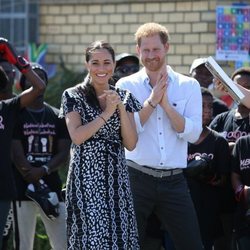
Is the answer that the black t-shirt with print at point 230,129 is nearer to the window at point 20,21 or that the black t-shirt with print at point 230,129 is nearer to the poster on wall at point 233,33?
the poster on wall at point 233,33

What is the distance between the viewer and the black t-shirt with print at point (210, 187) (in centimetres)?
738

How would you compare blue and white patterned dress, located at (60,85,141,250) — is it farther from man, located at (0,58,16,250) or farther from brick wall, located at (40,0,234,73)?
brick wall, located at (40,0,234,73)

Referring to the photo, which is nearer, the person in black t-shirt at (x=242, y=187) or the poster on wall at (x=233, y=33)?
the person in black t-shirt at (x=242, y=187)

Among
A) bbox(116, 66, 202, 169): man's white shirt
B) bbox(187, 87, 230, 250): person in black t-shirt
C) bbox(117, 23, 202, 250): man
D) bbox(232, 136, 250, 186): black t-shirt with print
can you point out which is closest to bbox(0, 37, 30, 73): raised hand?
bbox(116, 66, 202, 169): man's white shirt

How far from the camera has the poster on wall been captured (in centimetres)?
1294

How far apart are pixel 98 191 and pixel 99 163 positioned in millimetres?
184

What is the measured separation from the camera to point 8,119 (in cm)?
680

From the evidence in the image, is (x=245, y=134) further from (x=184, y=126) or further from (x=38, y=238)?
(x=38, y=238)

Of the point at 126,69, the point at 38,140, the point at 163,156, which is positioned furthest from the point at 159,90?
the point at 126,69

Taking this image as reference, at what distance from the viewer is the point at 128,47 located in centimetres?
1437


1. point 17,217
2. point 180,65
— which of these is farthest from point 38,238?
point 180,65

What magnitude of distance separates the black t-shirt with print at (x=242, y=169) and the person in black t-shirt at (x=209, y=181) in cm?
13

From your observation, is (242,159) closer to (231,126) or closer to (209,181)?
(209,181)

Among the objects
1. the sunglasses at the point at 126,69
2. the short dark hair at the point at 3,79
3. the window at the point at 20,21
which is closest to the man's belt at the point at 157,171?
the short dark hair at the point at 3,79
